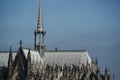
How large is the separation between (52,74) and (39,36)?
17.5 m

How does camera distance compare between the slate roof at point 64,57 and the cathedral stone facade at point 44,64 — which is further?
the slate roof at point 64,57

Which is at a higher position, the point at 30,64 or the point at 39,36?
the point at 39,36

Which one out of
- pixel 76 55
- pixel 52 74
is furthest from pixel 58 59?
pixel 52 74

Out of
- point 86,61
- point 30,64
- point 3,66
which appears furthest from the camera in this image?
→ point 86,61

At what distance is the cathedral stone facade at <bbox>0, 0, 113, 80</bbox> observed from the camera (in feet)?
307

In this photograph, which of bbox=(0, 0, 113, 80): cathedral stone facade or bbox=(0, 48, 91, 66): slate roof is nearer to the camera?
bbox=(0, 0, 113, 80): cathedral stone facade

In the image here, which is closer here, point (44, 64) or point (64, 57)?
point (44, 64)

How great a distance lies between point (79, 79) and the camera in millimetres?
103000

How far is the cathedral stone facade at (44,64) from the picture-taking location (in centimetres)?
9356

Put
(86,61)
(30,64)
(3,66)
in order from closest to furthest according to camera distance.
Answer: (30,64) < (3,66) < (86,61)

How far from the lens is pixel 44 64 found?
10362cm

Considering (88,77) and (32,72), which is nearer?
(32,72)

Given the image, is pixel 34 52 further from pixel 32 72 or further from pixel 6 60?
pixel 32 72

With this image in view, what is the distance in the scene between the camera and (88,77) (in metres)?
104
